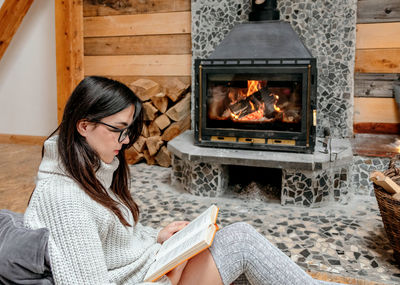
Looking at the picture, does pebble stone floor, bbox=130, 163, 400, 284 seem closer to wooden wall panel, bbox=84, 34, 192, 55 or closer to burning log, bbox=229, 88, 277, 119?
burning log, bbox=229, 88, 277, 119

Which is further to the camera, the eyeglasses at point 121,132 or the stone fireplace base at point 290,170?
the stone fireplace base at point 290,170

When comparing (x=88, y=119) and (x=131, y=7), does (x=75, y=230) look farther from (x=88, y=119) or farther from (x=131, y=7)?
(x=131, y=7)

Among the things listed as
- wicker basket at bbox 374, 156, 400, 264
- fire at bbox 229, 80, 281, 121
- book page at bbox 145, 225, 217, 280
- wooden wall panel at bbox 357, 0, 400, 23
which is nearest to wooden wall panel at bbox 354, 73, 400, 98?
wooden wall panel at bbox 357, 0, 400, 23

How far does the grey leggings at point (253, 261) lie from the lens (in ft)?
3.66

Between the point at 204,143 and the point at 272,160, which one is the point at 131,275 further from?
the point at 204,143

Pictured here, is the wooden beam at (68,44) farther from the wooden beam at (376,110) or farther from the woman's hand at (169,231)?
the woman's hand at (169,231)

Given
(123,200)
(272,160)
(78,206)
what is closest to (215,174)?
(272,160)

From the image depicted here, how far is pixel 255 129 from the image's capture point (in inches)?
102

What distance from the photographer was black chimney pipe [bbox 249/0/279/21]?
274 centimetres

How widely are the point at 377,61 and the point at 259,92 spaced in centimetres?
92

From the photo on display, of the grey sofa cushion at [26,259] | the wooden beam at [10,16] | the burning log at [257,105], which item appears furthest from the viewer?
the wooden beam at [10,16]

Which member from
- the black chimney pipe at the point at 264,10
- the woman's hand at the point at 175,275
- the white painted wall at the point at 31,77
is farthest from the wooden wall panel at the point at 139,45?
the woman's hand at the point at 175,275

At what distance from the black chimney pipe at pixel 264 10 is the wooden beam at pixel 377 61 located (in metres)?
0.67

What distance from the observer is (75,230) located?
918 millimetres
